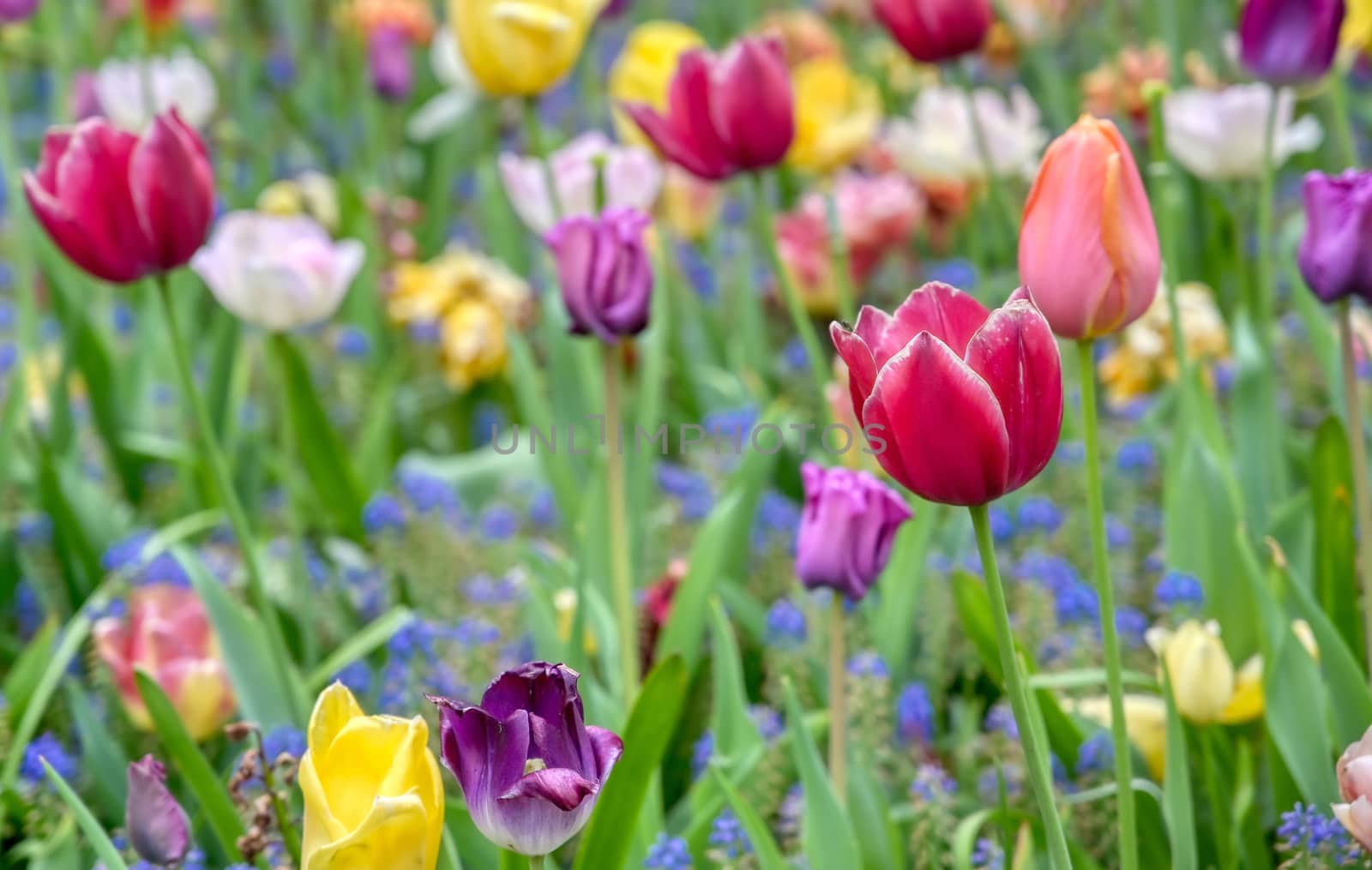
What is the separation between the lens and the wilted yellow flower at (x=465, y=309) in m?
2.47

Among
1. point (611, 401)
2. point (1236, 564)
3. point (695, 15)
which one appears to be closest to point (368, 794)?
point (611, 401)

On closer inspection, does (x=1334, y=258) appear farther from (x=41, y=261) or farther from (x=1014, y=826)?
(x=41, y=261)

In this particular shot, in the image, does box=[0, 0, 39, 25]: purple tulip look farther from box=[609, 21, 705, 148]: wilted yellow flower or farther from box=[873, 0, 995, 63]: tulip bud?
box=[873, 0, 995, 63]: tulip bud

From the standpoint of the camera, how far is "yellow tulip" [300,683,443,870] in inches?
→ 30.7

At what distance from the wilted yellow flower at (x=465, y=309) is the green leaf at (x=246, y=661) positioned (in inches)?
41.9

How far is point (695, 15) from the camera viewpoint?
14.9ft

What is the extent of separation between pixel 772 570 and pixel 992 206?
1166 millimetres

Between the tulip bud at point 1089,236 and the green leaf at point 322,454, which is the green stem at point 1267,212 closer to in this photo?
the tulip bud at point 1089,236

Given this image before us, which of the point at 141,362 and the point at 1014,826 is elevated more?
the point at 141,362

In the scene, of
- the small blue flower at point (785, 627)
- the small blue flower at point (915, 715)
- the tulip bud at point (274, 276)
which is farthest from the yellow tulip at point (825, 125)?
the small blue flower at point (915, 715)

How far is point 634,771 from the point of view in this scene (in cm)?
107

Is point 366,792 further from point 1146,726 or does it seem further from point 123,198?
point 1146,726

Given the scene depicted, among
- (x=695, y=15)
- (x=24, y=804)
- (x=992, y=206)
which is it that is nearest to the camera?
(x=24, y=804)

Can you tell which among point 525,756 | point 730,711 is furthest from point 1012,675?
point 730,711
